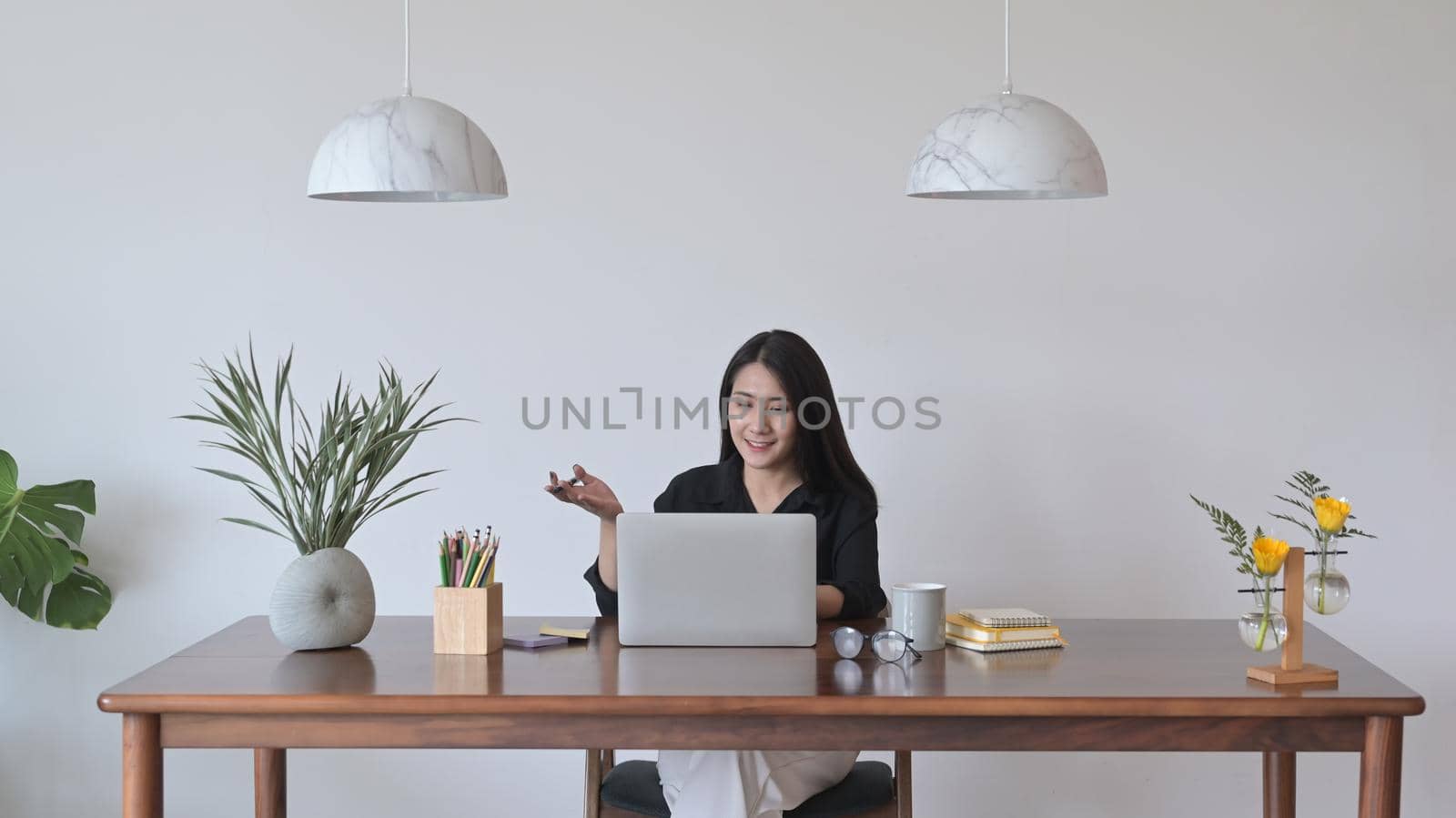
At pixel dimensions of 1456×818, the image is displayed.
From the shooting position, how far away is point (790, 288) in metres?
3.93

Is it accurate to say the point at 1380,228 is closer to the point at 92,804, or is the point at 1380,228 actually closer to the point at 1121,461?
the point at 1121,461

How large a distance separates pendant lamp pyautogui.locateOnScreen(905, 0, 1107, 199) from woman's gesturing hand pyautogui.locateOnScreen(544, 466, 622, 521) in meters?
0.87

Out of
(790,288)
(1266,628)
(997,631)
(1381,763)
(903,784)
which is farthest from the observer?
(790,288)

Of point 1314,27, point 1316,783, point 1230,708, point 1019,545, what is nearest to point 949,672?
point 1230,708

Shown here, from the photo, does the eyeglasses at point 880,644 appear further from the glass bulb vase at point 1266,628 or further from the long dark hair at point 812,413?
the long dark hair at point 812,413

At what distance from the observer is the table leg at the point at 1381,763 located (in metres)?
2.11

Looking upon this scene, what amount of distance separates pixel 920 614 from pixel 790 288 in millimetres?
1617

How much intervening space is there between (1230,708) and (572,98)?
2530 millimetres

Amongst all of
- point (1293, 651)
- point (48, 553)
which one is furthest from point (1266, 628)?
point (48, 553)

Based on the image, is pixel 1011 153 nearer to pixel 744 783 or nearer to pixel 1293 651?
pixel 1293 651

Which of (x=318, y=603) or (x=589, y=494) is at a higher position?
(x=589, y=494)

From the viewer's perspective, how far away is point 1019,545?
13.0 ft

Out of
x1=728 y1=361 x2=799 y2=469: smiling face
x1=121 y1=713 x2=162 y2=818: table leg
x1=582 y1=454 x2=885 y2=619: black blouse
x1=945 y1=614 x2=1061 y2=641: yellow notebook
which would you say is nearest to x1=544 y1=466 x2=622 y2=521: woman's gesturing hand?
x1=582 y1=454 x2=885 y2=619: black blouse

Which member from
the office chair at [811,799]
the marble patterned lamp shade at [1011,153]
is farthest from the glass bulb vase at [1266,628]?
the marble patterned lamp shade at [1011,153]
